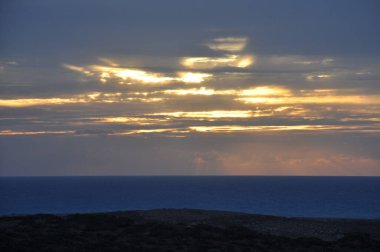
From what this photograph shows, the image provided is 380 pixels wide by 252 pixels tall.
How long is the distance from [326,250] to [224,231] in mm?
6427

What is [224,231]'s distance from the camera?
36.5m

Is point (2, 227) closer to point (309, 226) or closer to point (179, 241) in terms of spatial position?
point (179, 241)

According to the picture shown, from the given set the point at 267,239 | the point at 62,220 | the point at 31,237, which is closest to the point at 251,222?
the point at 267,239

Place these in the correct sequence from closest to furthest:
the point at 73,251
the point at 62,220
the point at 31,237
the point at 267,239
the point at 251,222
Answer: the point at 73,251, the point at 31,237, the point at 267,239, the point at 62,220, the point at 251,222

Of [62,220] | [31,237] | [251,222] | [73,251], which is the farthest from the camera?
[251,222]

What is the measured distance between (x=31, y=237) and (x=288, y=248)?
543 inches

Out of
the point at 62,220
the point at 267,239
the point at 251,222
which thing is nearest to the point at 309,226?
the point at 251,222

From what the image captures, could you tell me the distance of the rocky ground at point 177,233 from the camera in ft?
104

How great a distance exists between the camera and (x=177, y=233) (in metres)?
34.9

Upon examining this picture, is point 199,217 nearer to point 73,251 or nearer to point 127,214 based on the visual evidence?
point 127,214

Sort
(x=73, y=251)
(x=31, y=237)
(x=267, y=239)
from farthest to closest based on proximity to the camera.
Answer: (x=267, y=239) < (x=31, y=237) < (x=73, y=251)

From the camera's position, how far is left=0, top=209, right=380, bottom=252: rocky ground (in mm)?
31547

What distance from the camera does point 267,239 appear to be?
35094mm

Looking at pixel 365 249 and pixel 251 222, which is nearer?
pixel 365 249
